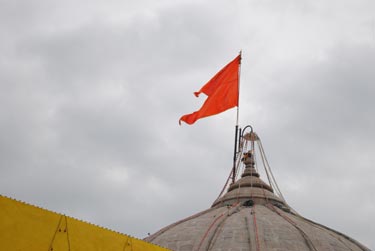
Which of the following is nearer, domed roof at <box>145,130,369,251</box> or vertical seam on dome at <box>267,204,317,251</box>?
domed roof at <box>145,130,369,251</box>

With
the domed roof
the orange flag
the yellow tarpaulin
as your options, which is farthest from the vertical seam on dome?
the yellow tarpaulin

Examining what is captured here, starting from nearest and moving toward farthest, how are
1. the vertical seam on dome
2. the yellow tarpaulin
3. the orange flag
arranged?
the yellow tarpaulin
the vertical seam on dome
the orange flag

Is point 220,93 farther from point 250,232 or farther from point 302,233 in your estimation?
point 302,233

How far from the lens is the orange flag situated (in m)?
30.3

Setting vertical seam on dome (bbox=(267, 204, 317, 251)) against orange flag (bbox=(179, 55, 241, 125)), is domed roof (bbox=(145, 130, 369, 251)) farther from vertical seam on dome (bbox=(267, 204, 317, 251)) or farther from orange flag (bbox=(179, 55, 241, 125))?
orange flag (bbox=(179, 55, 241, 125))

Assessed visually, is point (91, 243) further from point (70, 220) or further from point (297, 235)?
point (297, 235)

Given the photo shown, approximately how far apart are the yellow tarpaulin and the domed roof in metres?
14.2

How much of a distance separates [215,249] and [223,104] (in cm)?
825

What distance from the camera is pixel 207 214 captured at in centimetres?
3625

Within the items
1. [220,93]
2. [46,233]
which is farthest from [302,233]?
[46,233]

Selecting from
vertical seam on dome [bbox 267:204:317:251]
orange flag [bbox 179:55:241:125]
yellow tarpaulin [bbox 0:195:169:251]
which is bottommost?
yellow tarpaulin [bbox 0:195:169:251]

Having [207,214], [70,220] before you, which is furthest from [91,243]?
[207,214]

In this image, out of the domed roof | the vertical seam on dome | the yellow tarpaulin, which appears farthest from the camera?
the vertical seam on dome

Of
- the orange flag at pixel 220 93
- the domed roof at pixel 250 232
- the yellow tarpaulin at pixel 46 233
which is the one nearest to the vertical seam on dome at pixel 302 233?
the domed roof at pixel 250 232
